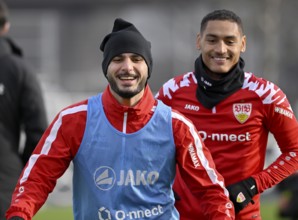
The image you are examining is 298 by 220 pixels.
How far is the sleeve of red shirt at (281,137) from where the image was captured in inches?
275

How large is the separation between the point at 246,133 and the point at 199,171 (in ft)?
3.35

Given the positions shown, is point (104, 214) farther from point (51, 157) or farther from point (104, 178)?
point (51, 157)

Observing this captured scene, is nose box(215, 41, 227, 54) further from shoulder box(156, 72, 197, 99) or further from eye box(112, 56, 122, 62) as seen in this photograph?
eye box(112, 56, 122, 62)

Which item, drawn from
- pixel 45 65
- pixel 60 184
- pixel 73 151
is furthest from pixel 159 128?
pixel 45 65

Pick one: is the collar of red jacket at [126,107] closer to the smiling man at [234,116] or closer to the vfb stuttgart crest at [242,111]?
the smiling man at [234,116]

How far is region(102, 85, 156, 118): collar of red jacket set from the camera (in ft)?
20.1

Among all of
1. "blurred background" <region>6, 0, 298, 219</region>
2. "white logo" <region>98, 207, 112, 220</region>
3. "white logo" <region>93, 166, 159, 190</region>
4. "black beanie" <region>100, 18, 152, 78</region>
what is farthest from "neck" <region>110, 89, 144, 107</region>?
"blurred background" <region>6, 0, 298, 219</region>

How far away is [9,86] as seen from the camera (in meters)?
8.43

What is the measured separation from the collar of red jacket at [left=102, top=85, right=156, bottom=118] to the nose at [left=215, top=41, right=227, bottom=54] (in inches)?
34.1

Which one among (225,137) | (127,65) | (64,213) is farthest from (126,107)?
(64,213)

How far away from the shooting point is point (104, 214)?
19.9 feet

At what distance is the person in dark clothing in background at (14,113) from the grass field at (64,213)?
6374mm

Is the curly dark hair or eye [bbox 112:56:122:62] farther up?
the curly dark hair

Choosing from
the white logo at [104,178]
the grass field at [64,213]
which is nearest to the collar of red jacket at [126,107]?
the white logo at [104,178]
